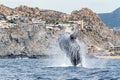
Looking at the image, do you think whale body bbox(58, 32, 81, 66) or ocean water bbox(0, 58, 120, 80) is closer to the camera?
ocean water bbox(0, 58, 120, 80)

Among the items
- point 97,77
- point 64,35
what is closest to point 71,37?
point 64,35

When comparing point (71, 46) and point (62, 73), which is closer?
point (62, 73)

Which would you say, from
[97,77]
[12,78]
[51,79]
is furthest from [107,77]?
[12,78]

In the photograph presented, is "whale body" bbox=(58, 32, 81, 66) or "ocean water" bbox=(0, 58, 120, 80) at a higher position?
"whale body" bbox=(58, 32, 81, 66)

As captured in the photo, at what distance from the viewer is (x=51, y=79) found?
48.1 meters

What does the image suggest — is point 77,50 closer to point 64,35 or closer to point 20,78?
point 64,35

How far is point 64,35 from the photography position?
6969 centimetres

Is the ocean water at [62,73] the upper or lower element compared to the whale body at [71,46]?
lower

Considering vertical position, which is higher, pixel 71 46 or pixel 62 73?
pixel 71 46

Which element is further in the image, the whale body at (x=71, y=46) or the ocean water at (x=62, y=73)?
the whale body at (x=71, y=46)

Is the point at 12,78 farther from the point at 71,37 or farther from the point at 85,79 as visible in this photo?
the point at 71,37

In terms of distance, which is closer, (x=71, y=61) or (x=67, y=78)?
(x=67, y=78)

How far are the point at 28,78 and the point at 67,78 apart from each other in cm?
361

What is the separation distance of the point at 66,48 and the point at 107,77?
67.4ft
